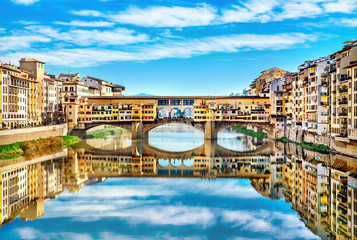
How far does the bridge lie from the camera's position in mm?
57250

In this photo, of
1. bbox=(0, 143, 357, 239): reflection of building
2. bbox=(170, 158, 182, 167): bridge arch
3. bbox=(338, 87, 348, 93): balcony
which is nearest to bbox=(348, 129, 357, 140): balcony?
bbox=(0, 143, 357, 239): reflection of building

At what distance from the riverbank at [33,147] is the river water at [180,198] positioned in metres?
2.49

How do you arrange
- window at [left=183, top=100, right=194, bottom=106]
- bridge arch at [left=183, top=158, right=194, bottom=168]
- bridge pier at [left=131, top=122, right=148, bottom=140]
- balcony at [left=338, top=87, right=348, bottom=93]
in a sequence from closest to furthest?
balcony at [left=338, top=87, right=348, bottom=93]
bridge arch at [left=183, top=158, right=194, bottom=168]
bridge pier at [left=131, top=122, right=148, bottom=140]
window at [left=183, top=100, right=194, bottom=106]

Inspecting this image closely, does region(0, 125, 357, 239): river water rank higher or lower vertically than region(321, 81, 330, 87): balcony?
lower

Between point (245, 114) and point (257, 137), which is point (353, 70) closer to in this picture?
point (245, 114)

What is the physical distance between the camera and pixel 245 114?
5809 cm

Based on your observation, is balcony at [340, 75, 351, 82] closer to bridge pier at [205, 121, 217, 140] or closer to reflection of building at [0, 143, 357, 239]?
reflection of building at [0, 143, 357, 239]

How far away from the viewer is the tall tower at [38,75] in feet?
177

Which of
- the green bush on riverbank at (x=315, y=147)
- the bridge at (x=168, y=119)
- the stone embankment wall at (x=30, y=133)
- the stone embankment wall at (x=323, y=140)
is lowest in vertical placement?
the green bush on riverbank at (x=315, y=147)

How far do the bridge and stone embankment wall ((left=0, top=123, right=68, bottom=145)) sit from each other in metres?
3.95

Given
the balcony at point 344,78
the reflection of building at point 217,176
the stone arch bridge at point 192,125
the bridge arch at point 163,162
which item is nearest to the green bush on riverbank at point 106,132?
the stone arch bridge at point 192,125

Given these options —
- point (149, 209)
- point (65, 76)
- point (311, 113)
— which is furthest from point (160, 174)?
point (65, 76)

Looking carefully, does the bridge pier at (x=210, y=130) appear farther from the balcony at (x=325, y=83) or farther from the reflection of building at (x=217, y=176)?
the balcony at (x=325, y=83)

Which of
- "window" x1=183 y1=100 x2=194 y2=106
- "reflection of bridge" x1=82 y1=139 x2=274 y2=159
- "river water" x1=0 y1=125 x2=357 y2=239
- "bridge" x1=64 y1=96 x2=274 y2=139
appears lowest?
"river water" x1=0 y1=125 x2=357 y2=239
